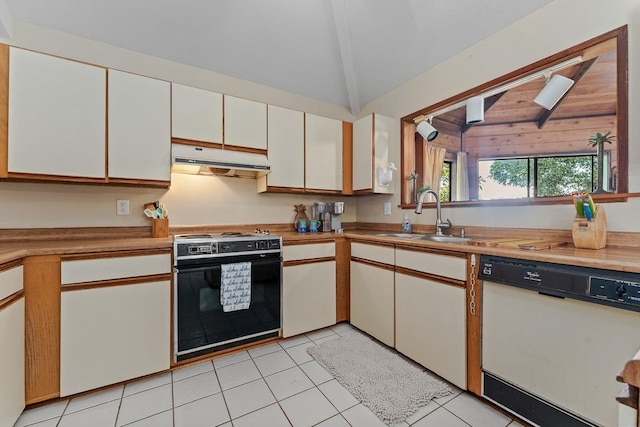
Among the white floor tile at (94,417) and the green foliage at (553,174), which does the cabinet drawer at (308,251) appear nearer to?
the white floor tile at (94,417)

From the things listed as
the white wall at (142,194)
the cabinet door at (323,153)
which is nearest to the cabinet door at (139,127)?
the white wall at (142,194)

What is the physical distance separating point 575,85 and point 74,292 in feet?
11.1

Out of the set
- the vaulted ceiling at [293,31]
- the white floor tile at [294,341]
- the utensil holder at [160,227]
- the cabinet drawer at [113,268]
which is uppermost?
the vaulted ceiling at [293,31]

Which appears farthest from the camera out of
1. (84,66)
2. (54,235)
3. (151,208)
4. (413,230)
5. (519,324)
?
(413,230)

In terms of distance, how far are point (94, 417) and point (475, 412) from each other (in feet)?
6.66

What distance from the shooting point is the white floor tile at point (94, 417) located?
1398 millimetres

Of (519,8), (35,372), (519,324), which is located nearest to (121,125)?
(35,372)

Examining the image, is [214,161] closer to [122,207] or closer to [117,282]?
[122,207]

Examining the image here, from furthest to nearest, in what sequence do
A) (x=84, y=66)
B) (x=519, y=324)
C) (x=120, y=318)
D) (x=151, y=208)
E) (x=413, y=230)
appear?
(x=413, y=230) < (x=151, y=208) < (x=84, y=66) < (x=120, y=318) < (x=519, y=324)

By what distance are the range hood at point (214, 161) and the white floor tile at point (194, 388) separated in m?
1.47

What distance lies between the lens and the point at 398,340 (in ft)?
6.66

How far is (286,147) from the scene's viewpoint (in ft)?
8.54

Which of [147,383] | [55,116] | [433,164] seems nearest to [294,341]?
[147,383]

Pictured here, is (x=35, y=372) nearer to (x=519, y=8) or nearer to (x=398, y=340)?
(x=398, y=340)
